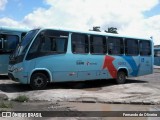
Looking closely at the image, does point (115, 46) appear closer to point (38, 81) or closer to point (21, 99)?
point (38, 81)

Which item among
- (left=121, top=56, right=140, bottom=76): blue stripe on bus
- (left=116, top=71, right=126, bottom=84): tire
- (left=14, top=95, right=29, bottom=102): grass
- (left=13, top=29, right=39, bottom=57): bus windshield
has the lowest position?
(left=14, top=95, right=29, bottom=102): grass

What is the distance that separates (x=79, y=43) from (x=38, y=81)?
9.15 ft

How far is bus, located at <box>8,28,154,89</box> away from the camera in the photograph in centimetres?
1499

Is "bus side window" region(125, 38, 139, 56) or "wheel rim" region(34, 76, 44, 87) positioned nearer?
"wheel rim" region(34, 76, 44, 87)

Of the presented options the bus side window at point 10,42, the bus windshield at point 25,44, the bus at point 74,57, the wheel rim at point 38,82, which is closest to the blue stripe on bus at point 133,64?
the bus at point 74,57

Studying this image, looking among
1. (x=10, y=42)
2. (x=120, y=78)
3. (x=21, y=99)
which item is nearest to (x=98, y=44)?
(x=120, y=78)

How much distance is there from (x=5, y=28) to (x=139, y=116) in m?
11.5

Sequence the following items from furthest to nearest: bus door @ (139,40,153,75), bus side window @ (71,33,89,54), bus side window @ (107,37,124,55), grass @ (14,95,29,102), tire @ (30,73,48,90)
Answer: bus door @ (139,40,153,75) → bus side window @ (107,37,124,55) → bus side window @ (71,33,89,54) → tire @ (30,73,48,90) → grass @ (14,95,29,102)

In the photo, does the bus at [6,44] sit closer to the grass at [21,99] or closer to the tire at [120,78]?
the tire at [120,78]

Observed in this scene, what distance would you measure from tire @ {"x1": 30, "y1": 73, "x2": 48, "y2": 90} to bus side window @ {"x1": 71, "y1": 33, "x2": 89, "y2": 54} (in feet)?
6.50

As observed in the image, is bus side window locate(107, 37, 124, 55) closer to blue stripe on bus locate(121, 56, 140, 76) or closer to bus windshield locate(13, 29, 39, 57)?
blue stripe on bus locate(121, 56, 140, 76)

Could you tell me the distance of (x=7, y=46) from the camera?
62.7ft

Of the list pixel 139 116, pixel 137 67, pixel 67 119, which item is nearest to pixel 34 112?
pixel 67 119

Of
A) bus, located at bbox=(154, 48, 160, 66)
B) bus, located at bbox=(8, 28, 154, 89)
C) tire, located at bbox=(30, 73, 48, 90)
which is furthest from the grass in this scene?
bus, located at bbox=(154, 48, 160, 66)
